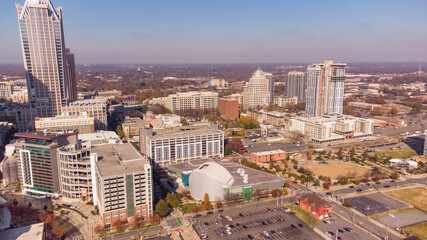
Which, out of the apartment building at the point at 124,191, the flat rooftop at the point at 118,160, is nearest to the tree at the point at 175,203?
the apartment building at the point at 124,191

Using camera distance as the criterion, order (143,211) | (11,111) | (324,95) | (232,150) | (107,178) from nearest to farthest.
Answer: (107,178) → (143,211) → (232,150) → (11,111) → (324,95)

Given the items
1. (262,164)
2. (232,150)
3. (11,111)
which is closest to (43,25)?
(11,111)

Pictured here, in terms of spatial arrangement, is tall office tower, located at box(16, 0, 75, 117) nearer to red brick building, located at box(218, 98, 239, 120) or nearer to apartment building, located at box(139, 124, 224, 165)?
apartment building, located at box(139, 124, 224, 165)

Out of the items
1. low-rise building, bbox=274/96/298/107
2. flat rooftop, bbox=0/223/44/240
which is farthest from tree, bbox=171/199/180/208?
low-rise building, bbox=274/96/298/107

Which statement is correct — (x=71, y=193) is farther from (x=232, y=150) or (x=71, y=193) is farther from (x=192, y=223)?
(x=232, y=150)

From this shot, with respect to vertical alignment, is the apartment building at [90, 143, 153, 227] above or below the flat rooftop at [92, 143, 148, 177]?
below

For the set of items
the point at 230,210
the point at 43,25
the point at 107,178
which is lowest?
the point at 230,210

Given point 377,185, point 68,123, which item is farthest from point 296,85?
point 68,123
